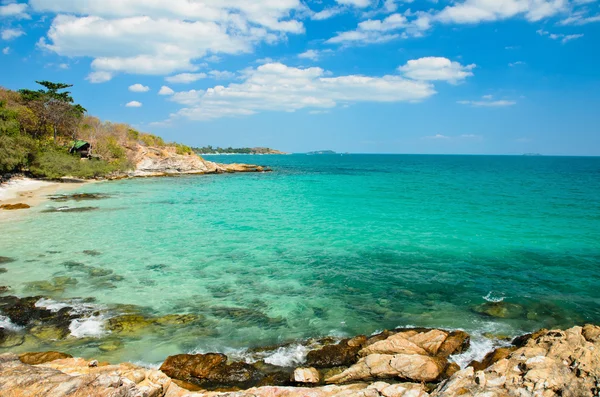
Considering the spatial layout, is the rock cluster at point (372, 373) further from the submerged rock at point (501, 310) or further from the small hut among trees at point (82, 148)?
the small hut among trees at point (82, 148)

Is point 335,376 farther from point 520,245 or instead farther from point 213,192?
point 213,192

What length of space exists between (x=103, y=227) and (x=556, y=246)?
88.2 feet

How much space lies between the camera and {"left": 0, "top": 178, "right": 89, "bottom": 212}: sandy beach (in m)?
30.4

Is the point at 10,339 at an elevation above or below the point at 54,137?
below

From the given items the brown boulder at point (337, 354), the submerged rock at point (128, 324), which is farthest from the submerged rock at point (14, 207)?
the brown boulder at point (337, 354)

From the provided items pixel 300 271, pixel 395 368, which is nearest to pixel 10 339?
pixel 300 271

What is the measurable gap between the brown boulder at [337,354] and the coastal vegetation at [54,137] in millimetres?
40444

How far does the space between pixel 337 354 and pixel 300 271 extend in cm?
651

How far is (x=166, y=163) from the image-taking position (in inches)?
2731

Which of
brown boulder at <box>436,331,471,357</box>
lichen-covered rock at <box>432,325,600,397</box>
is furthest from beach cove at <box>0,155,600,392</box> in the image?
lichen-covered rock at <box>432,325,600,397</box>

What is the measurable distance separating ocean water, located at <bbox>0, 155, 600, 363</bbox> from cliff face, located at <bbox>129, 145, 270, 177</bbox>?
132ft

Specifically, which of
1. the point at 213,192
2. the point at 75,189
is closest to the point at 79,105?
the point at 75,189

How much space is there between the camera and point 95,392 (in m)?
5.56

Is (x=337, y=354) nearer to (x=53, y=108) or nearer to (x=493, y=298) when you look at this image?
(x=493, y=298)
